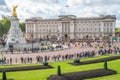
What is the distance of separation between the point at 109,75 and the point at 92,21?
6146 inches

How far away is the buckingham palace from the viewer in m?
188

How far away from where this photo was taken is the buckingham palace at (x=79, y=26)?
187750mm

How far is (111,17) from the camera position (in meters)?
186

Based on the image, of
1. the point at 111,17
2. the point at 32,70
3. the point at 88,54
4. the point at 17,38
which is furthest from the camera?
the point at 111,17

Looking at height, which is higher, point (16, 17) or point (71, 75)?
point (16, 17)

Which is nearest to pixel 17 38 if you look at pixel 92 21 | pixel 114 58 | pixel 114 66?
pixel 114 58

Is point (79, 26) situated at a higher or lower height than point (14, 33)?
higher

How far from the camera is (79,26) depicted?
19325 cm

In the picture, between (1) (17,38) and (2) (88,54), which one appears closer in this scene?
(2) (88,54)

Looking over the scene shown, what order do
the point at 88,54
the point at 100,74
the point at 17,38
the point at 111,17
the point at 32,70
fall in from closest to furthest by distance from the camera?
1. the point at 100,74
2. the point at 32,70
3. the point at 88,54
4. the point at 17,38
5. the point at 111,17

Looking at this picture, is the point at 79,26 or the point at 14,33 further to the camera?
the point at 79,26

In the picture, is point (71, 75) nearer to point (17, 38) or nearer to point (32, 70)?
point (32, 70)

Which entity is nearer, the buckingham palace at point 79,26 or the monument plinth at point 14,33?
the monument plinth at point 14,33

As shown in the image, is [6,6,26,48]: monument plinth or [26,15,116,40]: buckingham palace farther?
[26,15,116,40]: buckingham palace
